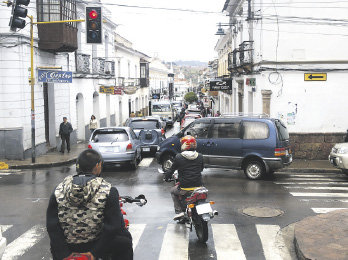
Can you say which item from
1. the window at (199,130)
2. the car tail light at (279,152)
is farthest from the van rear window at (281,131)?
the window at (199,130)

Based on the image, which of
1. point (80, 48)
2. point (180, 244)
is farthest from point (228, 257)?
point (80, 48)

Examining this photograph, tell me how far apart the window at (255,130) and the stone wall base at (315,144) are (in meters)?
5.35

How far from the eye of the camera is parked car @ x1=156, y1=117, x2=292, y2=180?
43.4 feet

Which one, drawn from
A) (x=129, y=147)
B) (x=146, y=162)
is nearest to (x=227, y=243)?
(x=129, y=147)

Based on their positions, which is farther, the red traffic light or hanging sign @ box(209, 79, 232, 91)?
hanging sign @ box(209, 79, 232, 91)

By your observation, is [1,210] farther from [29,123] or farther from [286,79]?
[286,79]

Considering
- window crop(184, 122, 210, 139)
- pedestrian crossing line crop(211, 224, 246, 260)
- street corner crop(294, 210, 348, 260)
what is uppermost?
window crop(184, 122, 210, 139)

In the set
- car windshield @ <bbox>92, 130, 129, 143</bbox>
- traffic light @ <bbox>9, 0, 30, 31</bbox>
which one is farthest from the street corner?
traffic light @ <bbox>9, 0, 30, 31</bbox>

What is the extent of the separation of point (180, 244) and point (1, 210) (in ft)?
15.4

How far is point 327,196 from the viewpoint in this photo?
11.0 meters

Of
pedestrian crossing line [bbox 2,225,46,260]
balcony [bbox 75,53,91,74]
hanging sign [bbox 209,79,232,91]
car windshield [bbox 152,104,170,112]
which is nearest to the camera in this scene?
pedestrian crossing line [bbox 2,225,46,260]

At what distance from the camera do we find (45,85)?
20984mm

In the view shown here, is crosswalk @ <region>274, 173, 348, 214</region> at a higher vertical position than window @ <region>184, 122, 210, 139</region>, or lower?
lower

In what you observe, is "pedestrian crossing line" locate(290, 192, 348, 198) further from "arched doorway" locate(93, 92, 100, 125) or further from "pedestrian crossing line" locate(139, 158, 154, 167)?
"arched doorway" locate(93, 92, 100, 125)
